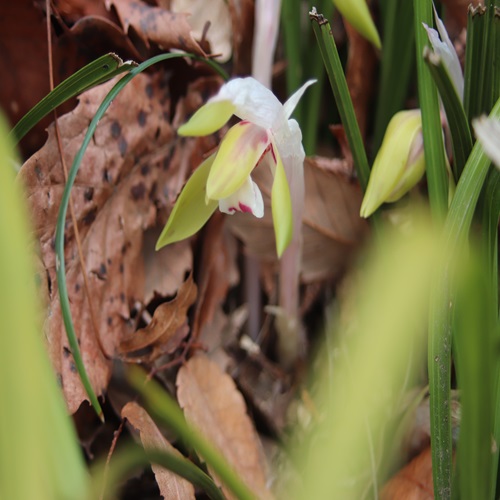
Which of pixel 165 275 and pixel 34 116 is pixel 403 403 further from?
pixel 34 116

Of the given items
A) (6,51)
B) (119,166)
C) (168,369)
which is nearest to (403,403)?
(168,369)

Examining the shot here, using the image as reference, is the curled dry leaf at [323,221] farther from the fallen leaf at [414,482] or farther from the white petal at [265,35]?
the fallen leaf at [414,482]

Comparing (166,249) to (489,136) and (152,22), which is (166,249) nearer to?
(152,22)

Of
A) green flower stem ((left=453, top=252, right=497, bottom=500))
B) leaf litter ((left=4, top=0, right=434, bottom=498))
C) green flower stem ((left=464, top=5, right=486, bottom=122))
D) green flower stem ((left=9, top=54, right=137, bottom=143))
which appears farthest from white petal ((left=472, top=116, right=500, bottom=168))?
leaf litter ((left=4, top=0, right=434, bottom=498))

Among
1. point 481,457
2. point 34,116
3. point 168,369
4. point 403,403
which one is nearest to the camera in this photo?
point 481,457

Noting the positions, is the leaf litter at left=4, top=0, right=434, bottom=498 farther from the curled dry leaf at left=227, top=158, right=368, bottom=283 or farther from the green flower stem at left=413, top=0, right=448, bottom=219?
the green flower stem at left=413, top=0, right=448, bottom=219

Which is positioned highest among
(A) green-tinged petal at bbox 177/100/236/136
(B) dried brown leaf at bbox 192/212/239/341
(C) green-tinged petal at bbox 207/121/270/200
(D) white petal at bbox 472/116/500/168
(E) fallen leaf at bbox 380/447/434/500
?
(A) green-tinged petal at bbox 177/100/236/136
